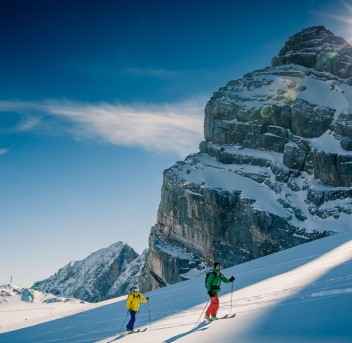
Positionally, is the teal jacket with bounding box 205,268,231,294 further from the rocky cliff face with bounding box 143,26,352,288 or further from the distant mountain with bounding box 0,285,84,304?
the distant mountain with bounding box 0,285,84,304

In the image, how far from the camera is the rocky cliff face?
81438mm

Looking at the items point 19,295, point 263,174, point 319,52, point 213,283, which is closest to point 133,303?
point 213,283

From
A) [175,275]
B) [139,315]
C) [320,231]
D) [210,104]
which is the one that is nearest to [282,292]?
[139,315]

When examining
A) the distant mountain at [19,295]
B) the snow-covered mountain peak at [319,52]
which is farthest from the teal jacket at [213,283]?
the distant mountain at [19,295]

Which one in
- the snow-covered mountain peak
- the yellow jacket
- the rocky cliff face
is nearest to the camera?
the yellow jacket

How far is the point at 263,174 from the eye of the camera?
299 ft

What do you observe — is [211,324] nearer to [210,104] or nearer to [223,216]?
[223,216]

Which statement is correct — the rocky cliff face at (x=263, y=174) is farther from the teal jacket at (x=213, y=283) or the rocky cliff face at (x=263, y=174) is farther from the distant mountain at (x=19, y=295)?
the distant mountain at (x=19, y=295)

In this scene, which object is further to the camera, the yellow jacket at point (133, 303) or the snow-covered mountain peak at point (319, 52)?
the snow-covered mountain peak at point (319, 52)

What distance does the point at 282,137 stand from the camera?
96.8m

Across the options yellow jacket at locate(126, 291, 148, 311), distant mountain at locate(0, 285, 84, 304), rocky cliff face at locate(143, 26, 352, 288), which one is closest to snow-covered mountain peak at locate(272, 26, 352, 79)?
rocky cliff face at locate(143, 26, 352, 288)

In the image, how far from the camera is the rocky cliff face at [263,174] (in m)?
81.4

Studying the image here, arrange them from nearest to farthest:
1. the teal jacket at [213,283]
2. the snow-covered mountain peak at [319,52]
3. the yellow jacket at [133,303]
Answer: the teal jacket at [213,283] < the yellow jacket at [133,303] < the snow-covered mountain peak at [319,52]

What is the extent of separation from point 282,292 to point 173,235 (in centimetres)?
8052
